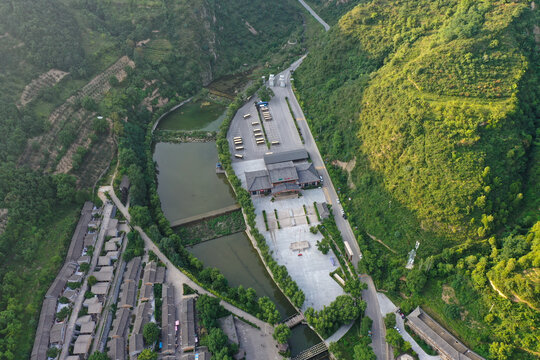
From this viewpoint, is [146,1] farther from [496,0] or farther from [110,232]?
[496,0]

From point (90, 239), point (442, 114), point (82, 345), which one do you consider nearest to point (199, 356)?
point (82, 345)

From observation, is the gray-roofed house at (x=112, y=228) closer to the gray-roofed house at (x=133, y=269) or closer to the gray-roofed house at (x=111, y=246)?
the gray-roofed house at (x=111, y=246)

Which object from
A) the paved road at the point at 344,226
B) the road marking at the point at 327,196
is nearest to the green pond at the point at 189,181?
the road marking at the point at 327,196

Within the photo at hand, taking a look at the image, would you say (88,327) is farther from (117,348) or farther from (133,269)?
(133,269)

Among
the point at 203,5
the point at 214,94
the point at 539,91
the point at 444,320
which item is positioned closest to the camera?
the point at 444,320

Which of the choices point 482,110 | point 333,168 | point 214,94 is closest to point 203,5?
point 214,94

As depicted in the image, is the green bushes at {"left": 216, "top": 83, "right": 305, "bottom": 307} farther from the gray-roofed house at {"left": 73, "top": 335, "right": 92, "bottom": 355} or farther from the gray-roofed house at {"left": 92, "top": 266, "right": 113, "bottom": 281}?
the gray-roofed house at {"left": 73, "top": 335, "right": 92, "bottom": 355}
